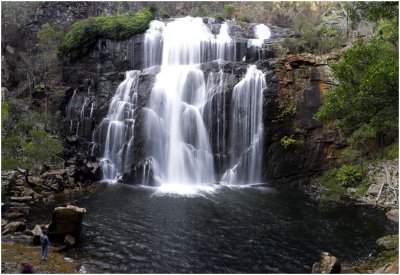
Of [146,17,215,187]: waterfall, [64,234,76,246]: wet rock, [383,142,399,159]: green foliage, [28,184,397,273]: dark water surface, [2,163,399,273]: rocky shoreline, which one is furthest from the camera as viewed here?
[146,17,215,187]: waterfall

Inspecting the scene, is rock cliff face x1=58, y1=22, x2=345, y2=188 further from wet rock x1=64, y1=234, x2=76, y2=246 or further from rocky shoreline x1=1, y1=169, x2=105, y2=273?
wet rock x1=64, y1=234, x2=76, y2=246

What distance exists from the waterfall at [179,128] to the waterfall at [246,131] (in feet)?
7.37

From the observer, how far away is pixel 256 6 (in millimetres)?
57562

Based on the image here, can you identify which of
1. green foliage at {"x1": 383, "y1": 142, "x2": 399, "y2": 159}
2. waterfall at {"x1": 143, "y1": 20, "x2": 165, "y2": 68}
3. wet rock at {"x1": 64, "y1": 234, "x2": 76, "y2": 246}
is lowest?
wet rock at {"x1": 64, "y1": 234, "x2": 76, "y2": 246}

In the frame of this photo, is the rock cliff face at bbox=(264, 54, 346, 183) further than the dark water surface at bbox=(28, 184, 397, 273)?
Yes

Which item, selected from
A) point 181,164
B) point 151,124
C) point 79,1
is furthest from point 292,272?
point 79,1

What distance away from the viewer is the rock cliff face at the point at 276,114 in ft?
110

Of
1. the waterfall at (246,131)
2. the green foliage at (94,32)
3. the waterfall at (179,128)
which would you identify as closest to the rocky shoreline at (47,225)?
the waterfall at (246,131)

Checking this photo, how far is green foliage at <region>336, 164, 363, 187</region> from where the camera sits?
1175 inches

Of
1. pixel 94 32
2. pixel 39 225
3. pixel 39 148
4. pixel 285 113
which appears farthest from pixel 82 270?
pixel 94 32

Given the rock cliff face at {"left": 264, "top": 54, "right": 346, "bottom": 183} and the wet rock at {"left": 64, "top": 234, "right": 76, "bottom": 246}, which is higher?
the rock cliff face at {"left": 264, "top": 54, "right": 346, "bottom": 183}

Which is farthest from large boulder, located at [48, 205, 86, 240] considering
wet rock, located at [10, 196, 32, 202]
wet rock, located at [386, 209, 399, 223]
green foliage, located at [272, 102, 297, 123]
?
green foliage, located at [272, 102, 297, 123]

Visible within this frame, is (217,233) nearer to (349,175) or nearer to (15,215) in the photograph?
(15,215)

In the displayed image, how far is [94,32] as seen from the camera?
42.4 meters
